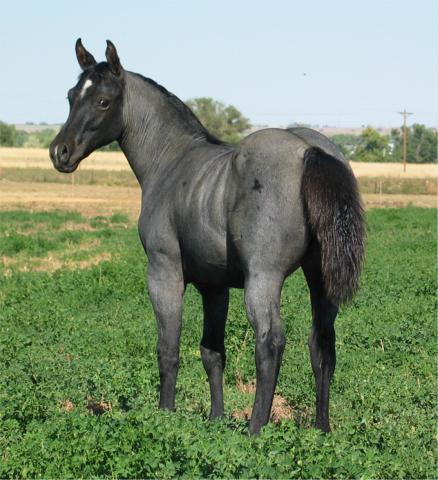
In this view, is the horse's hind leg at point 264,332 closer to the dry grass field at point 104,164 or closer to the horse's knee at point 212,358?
the horse's knee at point 212,358

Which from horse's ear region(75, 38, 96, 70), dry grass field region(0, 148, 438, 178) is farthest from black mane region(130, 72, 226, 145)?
dry grass field region(0, 148, 438, 178)

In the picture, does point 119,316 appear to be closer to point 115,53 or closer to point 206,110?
point 115,53

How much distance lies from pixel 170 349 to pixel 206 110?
95.4 meters

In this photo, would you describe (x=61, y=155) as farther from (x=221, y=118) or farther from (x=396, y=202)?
(x=221, y=118)

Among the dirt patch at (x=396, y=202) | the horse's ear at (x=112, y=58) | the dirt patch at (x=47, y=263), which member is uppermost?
the horse's ear at (x=112, y=58)

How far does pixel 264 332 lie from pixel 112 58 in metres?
2.41

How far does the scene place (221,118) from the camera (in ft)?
332

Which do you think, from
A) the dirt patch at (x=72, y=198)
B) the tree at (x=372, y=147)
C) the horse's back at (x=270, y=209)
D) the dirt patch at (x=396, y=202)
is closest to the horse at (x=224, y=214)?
the horse's back at (x=270, y=209)

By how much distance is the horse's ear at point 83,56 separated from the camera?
7062 mm

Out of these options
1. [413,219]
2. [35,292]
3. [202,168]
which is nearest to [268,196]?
[202,168]

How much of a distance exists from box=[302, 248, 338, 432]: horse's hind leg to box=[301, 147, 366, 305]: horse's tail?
38 centimetres

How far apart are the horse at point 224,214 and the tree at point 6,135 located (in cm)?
10315

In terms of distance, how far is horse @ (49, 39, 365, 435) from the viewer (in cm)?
598

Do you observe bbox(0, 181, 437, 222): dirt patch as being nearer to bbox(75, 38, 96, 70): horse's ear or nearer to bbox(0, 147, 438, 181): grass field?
bbox(0, 147, 438, 181): grass field
